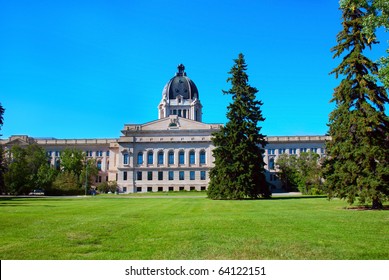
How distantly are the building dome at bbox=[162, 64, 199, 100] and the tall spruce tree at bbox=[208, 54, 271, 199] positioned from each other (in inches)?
2511

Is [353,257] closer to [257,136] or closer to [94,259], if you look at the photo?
[94,259]

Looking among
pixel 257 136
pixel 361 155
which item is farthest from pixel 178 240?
pixel 257 136

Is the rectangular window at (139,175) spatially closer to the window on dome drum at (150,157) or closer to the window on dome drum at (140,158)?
the window on dome drum at (140,158)

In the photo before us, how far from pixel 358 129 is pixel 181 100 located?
85.8 meters

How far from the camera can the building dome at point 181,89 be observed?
108m

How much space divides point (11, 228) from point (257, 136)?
32.7m

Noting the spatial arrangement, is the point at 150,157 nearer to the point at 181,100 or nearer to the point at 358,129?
the point at 181,100

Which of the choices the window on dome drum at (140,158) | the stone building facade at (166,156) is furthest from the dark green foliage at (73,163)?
the window on dome drum at (140,158)

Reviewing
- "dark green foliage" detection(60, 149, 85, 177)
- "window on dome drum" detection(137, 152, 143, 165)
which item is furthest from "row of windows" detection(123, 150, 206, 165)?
"dark green foliage" detection(60, 149, 85, 177)

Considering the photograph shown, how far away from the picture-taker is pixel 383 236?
436 inches

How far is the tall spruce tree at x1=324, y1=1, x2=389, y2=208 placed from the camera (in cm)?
2181

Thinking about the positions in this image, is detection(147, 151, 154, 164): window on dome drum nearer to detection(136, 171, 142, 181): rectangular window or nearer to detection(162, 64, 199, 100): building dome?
detection(136, 171, 142, 181): rectangular window

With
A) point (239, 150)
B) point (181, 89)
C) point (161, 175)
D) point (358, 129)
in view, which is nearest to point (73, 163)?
point (161, 175)

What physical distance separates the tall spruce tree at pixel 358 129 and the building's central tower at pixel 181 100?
8041cm
